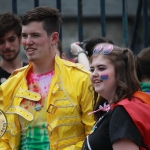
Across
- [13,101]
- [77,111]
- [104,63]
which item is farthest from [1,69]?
[104,63]

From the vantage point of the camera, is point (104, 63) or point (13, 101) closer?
point (104, 63)

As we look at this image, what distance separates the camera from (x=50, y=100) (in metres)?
4.64

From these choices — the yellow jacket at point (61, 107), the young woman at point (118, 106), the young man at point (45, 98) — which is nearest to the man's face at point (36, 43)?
the young man at point (45, 98)

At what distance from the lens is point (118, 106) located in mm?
3805

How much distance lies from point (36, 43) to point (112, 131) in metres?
1.34

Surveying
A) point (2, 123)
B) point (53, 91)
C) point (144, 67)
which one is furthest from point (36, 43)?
point (144, 67)

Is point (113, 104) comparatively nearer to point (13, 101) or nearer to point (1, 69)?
point (13, 101)

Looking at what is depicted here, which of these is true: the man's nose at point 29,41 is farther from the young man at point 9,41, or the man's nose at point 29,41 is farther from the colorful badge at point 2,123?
the young man at point 9,41

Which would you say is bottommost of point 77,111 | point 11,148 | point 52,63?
point 11,148

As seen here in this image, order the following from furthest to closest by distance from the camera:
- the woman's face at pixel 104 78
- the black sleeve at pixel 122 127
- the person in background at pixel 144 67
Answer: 1. the person in background at pixel 144 67
2. the woman's face at pixel 104 78
3. the black sleeve at pixel 122 127

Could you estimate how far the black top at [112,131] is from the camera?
3695 mm

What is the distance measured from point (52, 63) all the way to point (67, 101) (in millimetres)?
411

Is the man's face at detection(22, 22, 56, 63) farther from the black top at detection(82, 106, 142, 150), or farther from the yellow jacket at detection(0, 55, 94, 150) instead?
the black top at detection(82, 106, 142, 150)

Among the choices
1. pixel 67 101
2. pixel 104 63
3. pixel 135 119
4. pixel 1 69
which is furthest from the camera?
pixel 1 69
